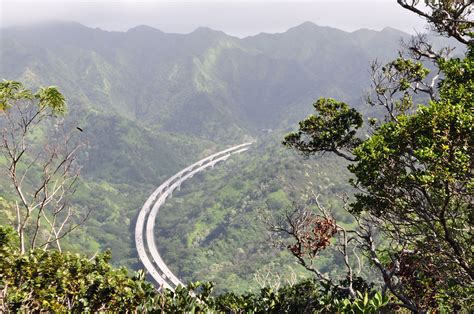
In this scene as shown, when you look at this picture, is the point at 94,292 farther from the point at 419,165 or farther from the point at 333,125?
the point at 419,165

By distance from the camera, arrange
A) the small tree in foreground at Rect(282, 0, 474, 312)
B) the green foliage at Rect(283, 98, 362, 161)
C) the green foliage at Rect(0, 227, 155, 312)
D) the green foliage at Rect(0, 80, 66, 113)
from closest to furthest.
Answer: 1. the small tree in foreground at Rect(282, 0, 474, 312)
2. the green foliage at Rect(0, 227, 155, 312)
3. the green foliage at Rect(0, 80, 66, 113)
4. the green foliage at Rect(283, 98, 362, 161)

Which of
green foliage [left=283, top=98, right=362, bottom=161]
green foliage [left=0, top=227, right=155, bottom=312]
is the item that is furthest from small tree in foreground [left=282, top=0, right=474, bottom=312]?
green foliage [left=0, top=227, right=155, bottom=312]

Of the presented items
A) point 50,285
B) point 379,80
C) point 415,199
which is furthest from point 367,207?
point 50,285

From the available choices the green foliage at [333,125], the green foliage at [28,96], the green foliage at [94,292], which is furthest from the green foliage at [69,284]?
the green foliage at [333,125]

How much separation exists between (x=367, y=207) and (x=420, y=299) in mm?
5533

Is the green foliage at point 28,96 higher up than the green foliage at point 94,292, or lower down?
higher up

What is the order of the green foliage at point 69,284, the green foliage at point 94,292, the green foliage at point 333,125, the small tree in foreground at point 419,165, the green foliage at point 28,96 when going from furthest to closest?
the green foliage at point 333,125, the green foliage at point 28,96, the green foliage at point 69,284, the green foliage at point 94,292, the small tree in foreground at point 419,165

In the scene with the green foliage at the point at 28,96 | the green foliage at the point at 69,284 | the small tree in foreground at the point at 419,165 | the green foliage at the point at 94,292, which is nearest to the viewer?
the small tree in foreground at the point at 419,165

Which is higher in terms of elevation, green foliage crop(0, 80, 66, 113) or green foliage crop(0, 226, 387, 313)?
green foliage crop(0, 80, 66, 113)

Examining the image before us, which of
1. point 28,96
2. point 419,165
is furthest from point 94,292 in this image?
point 419,165

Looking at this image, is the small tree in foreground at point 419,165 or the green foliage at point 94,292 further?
the green foliage at point 94,292

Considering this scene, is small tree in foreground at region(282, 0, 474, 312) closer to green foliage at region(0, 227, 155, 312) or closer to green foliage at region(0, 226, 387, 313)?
green foliage at region(0, 226, 387, 313)

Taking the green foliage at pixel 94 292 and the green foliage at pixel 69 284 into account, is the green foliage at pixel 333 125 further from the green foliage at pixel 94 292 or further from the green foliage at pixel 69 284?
the green foliage at pixel 69 284

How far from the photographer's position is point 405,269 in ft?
64.3
